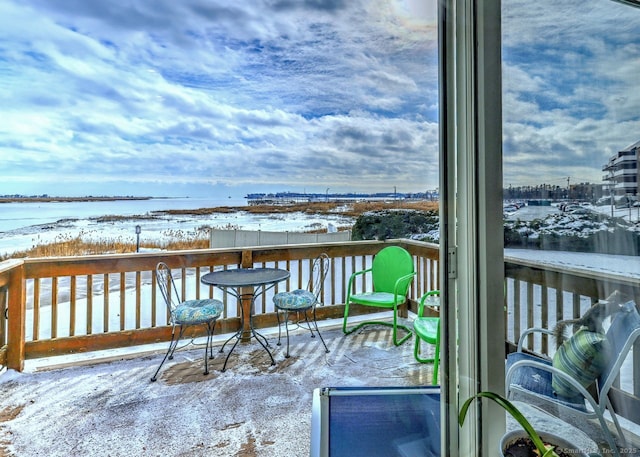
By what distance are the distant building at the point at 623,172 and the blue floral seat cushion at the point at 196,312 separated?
253 cm

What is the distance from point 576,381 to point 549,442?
26 cm

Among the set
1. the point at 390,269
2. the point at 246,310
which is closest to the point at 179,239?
the point at 246,310

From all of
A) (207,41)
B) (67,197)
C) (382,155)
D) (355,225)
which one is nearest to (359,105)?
(382,155)

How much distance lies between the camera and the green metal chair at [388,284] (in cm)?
320

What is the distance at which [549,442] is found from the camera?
928 millimetres

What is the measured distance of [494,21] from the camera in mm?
941

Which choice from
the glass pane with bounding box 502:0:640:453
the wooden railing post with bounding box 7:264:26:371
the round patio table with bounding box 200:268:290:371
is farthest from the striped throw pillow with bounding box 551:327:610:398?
the wooden railing post with bounding box 7:264:26:371

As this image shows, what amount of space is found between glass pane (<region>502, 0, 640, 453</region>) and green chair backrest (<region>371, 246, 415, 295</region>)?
220 cm

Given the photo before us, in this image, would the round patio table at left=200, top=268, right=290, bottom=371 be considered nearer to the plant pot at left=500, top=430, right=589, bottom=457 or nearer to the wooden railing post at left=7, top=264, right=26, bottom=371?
the wooden railing post at left=7, top=264, right=26, bottom=371

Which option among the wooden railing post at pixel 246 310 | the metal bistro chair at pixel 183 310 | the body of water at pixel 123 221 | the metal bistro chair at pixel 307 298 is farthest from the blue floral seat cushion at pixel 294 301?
the body of water at pixel 123 221

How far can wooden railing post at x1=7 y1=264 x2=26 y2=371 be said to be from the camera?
2502mm

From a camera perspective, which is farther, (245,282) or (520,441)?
(245,282)

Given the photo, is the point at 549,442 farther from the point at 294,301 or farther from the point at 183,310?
the point at 183,310

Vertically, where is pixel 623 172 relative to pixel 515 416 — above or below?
above
